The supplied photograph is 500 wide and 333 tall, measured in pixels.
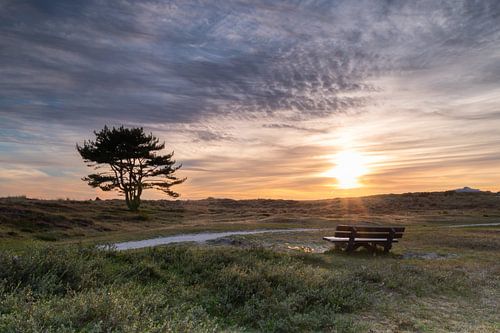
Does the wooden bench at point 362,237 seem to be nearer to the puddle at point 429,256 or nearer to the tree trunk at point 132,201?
the puddle at point 429,256

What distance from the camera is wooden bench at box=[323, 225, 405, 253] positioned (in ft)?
60.2

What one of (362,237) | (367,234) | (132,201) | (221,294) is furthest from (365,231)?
(132,201)

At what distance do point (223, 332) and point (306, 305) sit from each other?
8.28 ft

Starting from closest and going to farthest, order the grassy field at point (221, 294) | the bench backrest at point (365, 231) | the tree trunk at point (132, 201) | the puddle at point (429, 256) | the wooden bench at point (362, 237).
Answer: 1. the grassy field at point (221, 294)
2. the puddle at point (429, 256)
3. the wooden bench at point (362, 237)
4. the bench backrest at point (365, 231)
5. the tree trunk at point (132, 201)

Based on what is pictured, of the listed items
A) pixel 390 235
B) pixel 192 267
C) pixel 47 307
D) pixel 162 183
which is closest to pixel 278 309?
pixel 192 267

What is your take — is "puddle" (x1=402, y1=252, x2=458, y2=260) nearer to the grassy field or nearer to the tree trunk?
the grassy field

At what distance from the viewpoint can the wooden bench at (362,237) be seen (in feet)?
60.2

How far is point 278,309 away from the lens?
7.70 metres

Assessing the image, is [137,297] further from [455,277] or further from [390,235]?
[390,235]

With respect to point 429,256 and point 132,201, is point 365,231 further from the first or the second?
point 132,201

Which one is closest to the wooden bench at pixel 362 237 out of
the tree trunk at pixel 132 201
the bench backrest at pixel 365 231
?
the bench backrest at pixel 365 231

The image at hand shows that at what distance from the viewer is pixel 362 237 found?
61.5 feet

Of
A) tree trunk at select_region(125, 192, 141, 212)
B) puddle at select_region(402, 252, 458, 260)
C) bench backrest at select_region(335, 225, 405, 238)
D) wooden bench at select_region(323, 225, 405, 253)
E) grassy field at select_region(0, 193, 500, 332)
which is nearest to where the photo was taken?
grassy field at select_region(0, 193, 500, 332)

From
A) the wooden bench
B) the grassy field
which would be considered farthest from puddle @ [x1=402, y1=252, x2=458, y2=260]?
the grassy field
